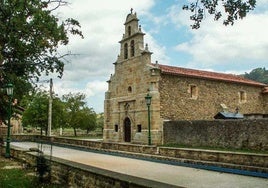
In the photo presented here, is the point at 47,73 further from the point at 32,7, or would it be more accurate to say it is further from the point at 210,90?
the point at 210,90

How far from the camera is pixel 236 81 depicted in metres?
31.6

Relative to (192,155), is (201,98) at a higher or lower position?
higher

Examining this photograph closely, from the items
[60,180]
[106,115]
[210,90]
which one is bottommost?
[60,180]

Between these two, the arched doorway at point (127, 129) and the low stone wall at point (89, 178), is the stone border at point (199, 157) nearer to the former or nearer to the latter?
the low stone wall at point (89, 178)

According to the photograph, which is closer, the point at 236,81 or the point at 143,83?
the point at 143,83

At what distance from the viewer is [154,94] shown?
2628cm

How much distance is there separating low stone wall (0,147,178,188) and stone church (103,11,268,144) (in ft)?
50.9

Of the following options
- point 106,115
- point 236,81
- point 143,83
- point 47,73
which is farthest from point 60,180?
point 236,81

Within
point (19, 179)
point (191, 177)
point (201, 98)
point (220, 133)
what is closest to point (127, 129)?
point (201, 98)

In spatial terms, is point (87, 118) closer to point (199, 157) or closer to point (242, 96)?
point (242, 96)

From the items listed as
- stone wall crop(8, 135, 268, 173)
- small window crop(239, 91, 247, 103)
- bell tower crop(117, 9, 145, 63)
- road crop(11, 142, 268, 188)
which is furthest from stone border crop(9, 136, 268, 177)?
small window crop(239, 91, 247, 103)

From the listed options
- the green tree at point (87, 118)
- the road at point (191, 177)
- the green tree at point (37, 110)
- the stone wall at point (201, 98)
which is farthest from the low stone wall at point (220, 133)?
the green tree at point (87, 118)

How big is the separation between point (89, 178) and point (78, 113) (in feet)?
147

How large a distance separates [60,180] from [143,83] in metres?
18.3
